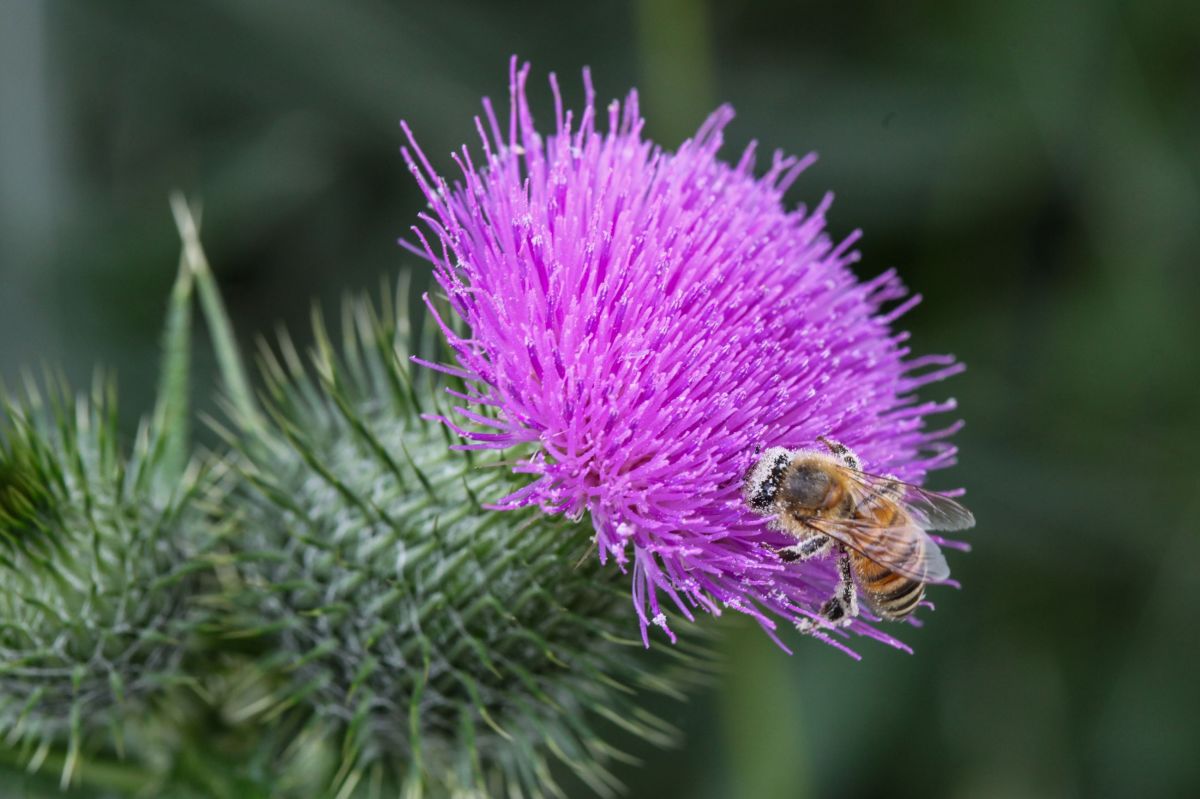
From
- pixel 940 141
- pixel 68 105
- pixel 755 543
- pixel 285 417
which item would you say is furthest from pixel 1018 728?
pixel 68 105

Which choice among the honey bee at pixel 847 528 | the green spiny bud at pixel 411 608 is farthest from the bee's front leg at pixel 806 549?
the green spiny bud at pixel 411 608

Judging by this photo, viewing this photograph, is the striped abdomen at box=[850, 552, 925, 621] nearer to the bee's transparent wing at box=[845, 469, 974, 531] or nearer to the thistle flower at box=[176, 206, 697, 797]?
the bee's transparent wing at box=[845, 469, 974, 531]

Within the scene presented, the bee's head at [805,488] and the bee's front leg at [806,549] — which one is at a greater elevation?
the bee's head at [805,488]

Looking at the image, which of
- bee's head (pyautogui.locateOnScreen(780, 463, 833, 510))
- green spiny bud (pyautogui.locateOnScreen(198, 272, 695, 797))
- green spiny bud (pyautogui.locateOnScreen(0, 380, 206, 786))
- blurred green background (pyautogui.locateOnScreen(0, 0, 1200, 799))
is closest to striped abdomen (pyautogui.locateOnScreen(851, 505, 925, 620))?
bee's head (pyautogui.locateOnScreen(780, 463, 833, 510))

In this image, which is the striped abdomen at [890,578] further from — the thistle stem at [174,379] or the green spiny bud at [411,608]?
the thistle stem at [174,379]

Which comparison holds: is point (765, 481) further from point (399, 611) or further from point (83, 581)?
point (83, 581)
